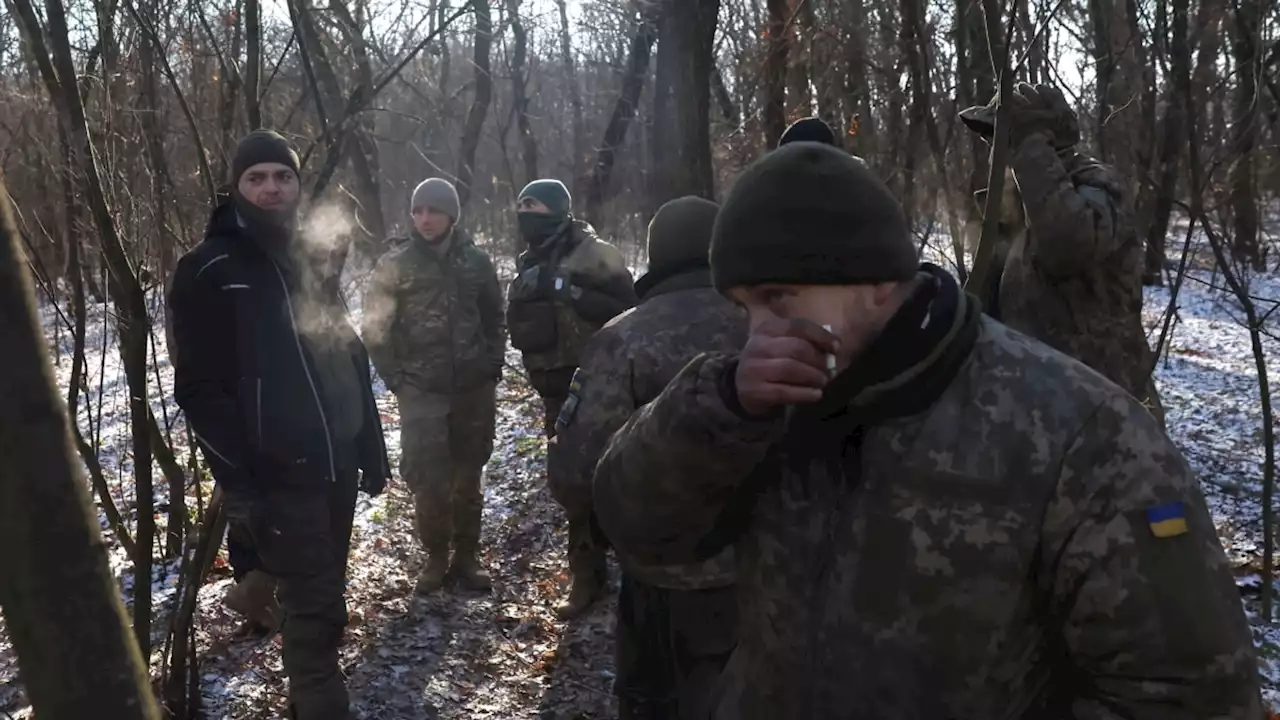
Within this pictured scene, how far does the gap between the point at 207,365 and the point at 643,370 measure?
5.45ft

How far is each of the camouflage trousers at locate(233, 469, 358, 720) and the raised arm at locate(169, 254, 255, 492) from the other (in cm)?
19

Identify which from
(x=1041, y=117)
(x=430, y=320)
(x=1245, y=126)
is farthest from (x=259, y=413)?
(x=1245, y=126)

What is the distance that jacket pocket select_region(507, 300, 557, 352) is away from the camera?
18.2 feet

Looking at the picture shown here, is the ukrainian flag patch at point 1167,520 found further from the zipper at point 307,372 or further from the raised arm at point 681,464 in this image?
the zipper at point 307,372

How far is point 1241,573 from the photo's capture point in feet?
17.4

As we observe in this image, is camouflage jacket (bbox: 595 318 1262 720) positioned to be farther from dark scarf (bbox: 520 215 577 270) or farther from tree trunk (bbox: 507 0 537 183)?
tree trunk (bbox: 507 0 537 183)

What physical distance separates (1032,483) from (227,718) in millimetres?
3794

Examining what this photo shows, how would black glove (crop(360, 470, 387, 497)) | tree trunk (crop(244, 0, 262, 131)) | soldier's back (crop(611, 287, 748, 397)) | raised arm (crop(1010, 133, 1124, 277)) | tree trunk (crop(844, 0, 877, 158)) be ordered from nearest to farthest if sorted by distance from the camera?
soldier's back (crop(611, 287, 748, 397)) → raised arm (crop(1010, 133, 1124, 277)) → black glove (crop(360, 470, 387, 497)) → tree trunk (crop(244, 0, 262, 131)) → tree trunk (crop(844, 0, 877, 158))

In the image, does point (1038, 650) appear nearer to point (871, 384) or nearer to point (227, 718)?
point (871, 384)

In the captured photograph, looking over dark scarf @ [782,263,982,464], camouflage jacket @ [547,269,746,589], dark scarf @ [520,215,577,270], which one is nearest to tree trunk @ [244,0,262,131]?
dark scarf @ [520,215,577,270]


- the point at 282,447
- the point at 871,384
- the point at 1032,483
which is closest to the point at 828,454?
the point at 871,384

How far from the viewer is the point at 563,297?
215 inches

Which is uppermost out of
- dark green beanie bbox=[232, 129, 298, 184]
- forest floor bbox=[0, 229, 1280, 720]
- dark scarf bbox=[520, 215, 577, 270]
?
dark green beanie bbox=[232, 129, 298, 184]

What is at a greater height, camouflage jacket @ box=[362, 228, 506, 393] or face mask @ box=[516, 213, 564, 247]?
face mask @ box=[516, 213, 564, 247]
